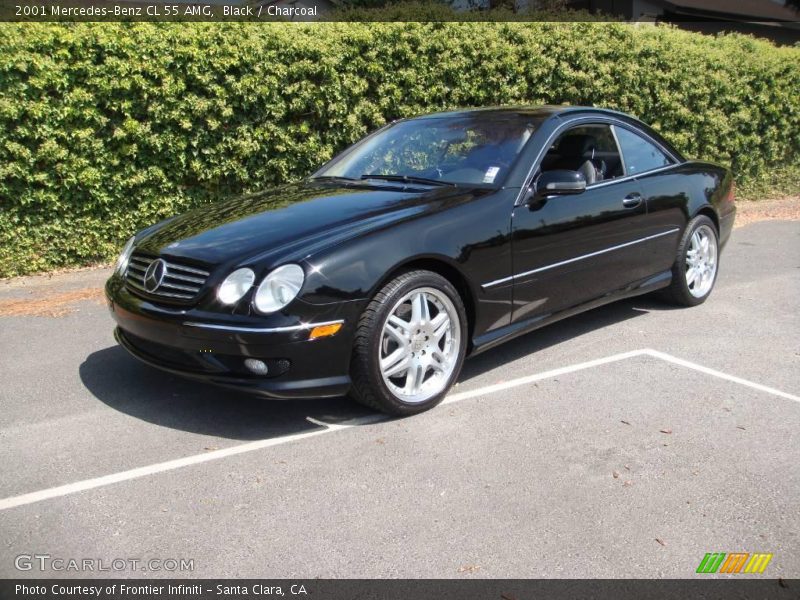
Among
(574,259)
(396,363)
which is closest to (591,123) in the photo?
(574,259)

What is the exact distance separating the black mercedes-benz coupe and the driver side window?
0.04 ft

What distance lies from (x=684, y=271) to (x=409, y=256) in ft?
10.0

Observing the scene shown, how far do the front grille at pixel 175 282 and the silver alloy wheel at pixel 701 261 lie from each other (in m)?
3.99

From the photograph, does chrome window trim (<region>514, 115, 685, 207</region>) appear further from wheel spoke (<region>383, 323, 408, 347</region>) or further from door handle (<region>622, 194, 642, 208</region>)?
wheel spoke (<region>383, 323, 408, 347</region>)

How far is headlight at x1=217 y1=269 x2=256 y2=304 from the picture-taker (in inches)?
153

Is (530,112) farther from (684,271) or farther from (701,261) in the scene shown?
(701,261)

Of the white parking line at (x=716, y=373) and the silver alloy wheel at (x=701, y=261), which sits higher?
the silver alloy wheel at (x=701, y=261)

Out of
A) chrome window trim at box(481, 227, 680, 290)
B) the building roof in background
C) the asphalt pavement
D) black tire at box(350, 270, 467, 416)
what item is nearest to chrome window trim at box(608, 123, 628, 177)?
chrome window trim at box(481, 227, 680, 290)

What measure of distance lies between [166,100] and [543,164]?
4266 millimetres

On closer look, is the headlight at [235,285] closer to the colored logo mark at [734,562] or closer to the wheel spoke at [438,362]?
the wheel spoke at [438,362]

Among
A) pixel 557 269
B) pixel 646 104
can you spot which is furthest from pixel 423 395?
pixel 646 104

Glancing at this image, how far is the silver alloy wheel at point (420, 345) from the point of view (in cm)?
418

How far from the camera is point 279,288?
3867mm

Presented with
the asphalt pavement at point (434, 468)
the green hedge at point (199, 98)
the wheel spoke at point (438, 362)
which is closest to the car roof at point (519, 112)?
Result: the asphalt pavement at point (434, 468)
